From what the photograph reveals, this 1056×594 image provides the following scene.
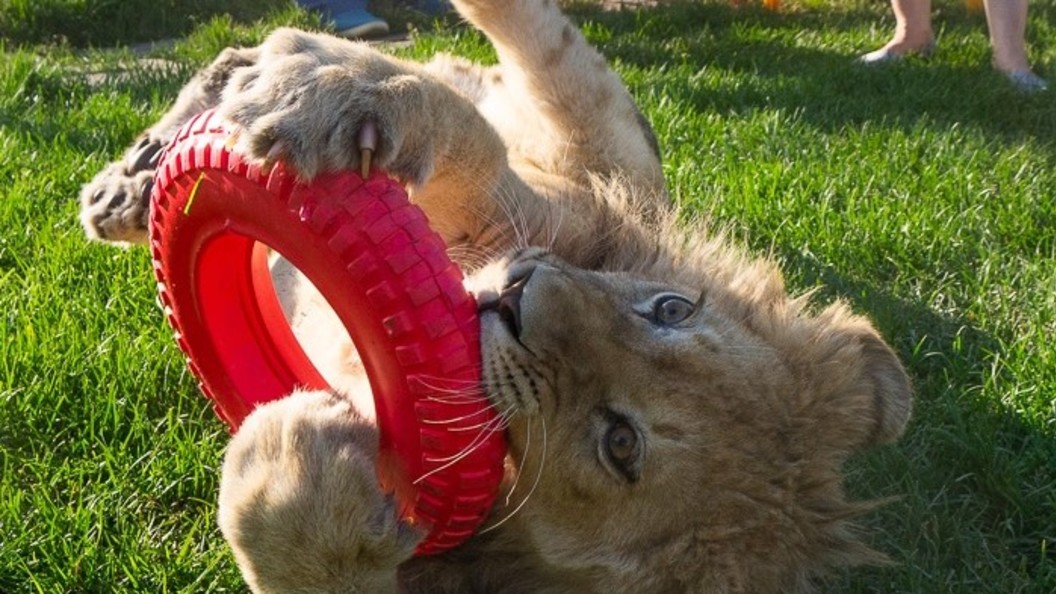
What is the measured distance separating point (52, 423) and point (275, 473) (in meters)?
1.12

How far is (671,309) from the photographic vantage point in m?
3.16

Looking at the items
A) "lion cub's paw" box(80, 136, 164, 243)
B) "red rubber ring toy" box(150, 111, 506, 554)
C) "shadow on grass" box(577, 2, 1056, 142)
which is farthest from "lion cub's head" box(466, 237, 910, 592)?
"shadow on grass" box(577, 2, 1056, 142)

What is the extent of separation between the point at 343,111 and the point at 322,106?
47 millimetres

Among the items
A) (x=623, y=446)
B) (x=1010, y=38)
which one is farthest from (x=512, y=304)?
(x=1010, y=38)

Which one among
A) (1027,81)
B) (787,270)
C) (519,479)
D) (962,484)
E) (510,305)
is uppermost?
(510,305)

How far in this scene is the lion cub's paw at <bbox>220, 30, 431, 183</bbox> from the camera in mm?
2814

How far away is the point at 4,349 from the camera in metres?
3.68

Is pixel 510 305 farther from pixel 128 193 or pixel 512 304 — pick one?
pixel 128 193

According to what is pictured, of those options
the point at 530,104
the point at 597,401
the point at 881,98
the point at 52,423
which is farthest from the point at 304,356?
the point at 881,98

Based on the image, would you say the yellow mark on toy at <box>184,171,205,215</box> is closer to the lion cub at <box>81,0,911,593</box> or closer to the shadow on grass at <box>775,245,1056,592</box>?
the lion cub at <box>81,0,911,593</box>

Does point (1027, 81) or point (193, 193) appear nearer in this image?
point (193, 193)

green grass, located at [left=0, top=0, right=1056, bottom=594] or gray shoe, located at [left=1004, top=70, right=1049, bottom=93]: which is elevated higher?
green grass, located at [left=0, top=0, right=1056, bottom=594]

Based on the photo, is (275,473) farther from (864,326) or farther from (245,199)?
(864,326)

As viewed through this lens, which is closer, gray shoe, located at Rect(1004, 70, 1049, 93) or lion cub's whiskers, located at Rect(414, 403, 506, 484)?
lion cub's whiskers, located at Rect(414, 403, 506, 484)
